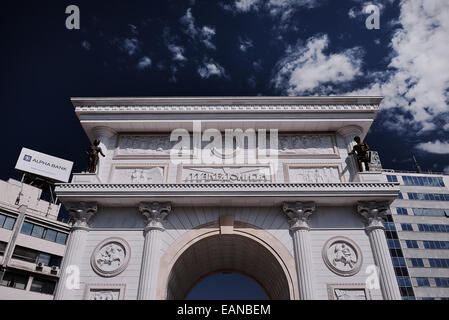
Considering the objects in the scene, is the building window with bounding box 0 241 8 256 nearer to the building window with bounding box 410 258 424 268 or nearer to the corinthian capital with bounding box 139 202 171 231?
the corinthian capital with bounding box 139 202 171 231

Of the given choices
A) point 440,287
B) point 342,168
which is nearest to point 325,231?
point 342,168

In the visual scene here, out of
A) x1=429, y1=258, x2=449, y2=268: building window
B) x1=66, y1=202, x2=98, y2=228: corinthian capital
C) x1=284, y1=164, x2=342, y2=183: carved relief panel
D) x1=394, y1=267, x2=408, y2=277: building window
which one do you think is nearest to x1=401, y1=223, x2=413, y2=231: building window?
x1=429, y1=258, x2=449, y2=268: building window

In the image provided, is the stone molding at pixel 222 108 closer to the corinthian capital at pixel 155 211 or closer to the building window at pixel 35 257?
the corinthian capital at pixel 155 211

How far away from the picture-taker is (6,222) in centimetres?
3969

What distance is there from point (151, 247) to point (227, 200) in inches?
174

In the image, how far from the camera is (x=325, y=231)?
16.2 m

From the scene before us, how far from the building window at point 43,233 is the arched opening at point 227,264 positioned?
3211 centimetres

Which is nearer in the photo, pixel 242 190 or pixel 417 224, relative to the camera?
pixel 242 190

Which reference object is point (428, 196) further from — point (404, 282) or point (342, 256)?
point (342, 256)

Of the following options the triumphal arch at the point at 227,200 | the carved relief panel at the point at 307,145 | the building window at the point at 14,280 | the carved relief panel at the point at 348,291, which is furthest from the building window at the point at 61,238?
the carved relief panel at the point at 348,291

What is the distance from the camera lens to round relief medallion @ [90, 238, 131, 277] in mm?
15352

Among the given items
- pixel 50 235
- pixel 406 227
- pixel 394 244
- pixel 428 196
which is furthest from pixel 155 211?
pixel 428 196
